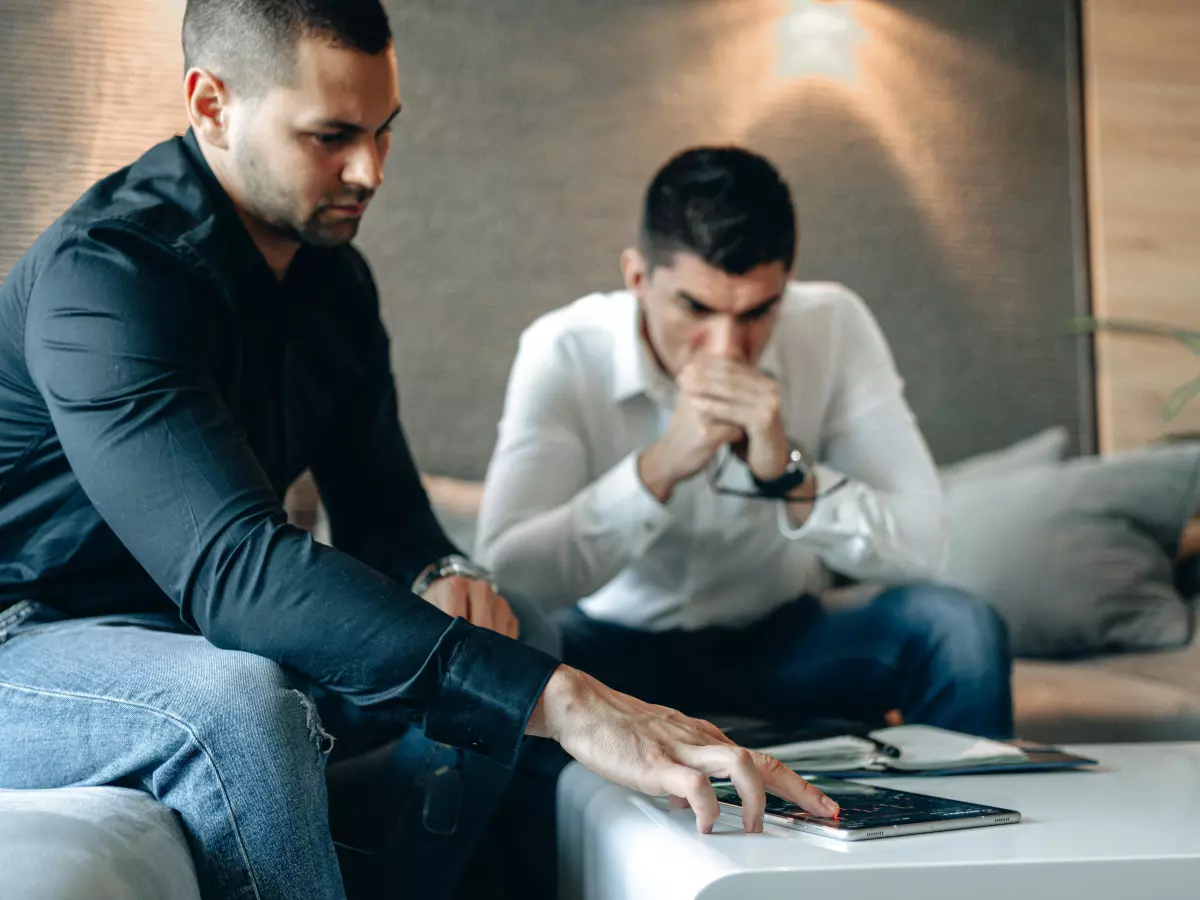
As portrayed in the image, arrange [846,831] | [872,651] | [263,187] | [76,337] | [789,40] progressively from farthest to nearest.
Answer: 1. [789,40]
2. [872,651]
3. [263,187]
4. [76,337]
5. [846,831]

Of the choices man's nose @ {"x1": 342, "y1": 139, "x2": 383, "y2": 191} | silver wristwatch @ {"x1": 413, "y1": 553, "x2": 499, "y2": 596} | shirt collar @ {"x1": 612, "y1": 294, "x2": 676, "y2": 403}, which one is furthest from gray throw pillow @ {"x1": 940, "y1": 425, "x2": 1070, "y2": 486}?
man's nose @ {"x1": 342, "y1": 139, "x2": 383, "y2": 191}

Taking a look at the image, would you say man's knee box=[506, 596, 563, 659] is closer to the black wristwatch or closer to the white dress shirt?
the white dress shirt

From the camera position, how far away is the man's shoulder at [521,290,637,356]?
66.8 inches

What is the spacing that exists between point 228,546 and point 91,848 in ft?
0.77

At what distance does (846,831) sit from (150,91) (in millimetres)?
1292

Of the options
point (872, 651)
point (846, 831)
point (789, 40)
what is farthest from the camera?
point (789, 40)

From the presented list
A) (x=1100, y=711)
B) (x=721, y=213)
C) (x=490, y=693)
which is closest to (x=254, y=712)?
(x=490, y=693)

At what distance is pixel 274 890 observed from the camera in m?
0.77

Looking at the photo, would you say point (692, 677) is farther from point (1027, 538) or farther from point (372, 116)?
point (372, 116)

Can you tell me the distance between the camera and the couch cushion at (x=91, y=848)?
64cm

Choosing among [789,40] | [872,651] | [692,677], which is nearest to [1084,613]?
[872,651]

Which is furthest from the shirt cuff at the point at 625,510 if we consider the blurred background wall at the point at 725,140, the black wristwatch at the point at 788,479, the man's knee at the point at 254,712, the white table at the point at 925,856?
the man's knee at the point at 254,712

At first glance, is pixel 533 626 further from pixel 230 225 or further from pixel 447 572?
pixel 230 225

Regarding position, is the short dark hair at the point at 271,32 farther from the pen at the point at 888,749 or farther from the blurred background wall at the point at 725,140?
the pen at the point at 888,749
